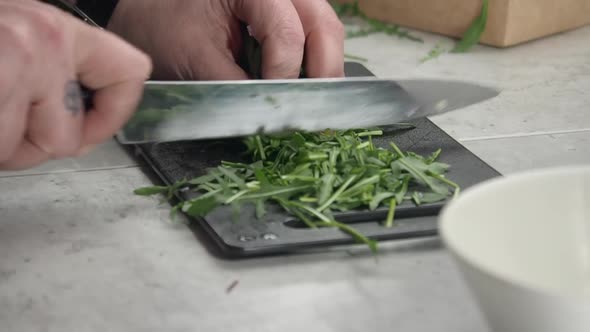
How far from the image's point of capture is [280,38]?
1.16 m

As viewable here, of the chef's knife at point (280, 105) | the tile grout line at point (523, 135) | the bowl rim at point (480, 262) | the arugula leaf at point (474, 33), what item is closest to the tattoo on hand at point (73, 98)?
the chef's knife at point (280, 105)

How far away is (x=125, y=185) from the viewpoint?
1.06m

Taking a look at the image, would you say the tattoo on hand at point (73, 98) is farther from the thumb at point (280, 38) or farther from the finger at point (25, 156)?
the thumb at point (280, 38)

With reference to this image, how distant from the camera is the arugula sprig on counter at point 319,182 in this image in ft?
3.01

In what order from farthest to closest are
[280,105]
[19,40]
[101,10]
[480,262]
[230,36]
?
[101,10] < [230,36] < [280,105] < [19,40] < [480,262]

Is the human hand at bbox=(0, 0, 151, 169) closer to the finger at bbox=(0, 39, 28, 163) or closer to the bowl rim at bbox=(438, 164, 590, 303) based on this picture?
the finger at bbox=(0, 39, 28, 163)

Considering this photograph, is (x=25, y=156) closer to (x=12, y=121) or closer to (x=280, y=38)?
(x=12, y=121)

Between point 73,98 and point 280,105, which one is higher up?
point 73,98

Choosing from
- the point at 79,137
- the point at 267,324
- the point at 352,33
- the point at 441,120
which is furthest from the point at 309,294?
the point at 352,33

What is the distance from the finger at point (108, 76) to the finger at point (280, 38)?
313 mm

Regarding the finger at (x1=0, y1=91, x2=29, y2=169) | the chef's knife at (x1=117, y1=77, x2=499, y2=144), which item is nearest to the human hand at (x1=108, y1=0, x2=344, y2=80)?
the chef's knife at (x1=117, y1=77, x2=499, y2=144)

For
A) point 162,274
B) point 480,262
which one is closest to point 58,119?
point 162,274

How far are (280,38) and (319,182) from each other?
0.28 metres

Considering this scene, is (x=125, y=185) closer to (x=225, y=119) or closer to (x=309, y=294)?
(x=225, y=119)
